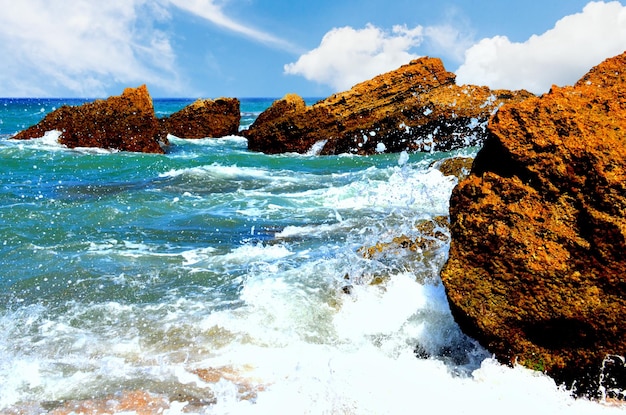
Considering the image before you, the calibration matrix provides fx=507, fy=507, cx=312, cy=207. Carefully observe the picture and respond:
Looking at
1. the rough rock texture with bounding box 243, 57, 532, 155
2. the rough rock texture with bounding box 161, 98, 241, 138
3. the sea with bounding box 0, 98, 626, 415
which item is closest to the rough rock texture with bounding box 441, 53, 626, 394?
the sea with bounding box 0, 98, 626, 415

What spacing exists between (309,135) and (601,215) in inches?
673

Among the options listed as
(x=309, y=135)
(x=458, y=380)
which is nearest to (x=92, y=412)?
(x=458, y=380)

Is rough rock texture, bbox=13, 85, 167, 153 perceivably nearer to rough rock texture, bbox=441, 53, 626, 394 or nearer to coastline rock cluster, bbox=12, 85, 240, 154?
coastline rock cluster, bbox=12, 85, 240, 154

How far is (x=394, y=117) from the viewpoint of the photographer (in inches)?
756

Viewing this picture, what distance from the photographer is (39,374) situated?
3598 mm

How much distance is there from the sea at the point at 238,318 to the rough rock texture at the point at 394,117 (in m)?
10.2

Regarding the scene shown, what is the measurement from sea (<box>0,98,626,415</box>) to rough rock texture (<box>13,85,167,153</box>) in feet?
31.3

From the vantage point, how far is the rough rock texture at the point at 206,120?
2548 cm

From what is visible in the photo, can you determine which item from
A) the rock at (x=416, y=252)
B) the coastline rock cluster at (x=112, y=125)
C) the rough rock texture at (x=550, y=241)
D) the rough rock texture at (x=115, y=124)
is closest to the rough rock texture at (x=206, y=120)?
the coastline rock cluster at (x=112, y=125)

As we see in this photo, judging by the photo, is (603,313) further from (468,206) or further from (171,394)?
(171,394)

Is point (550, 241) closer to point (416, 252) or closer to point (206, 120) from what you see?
point (416, 252)

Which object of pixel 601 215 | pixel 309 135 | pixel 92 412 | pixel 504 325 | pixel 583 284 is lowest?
pixel 92 412

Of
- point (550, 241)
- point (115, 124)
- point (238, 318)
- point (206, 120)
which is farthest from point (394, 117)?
point (550, 241)

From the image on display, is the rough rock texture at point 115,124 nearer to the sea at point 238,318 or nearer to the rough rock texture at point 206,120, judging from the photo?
the rough rock texture at point 206,120
